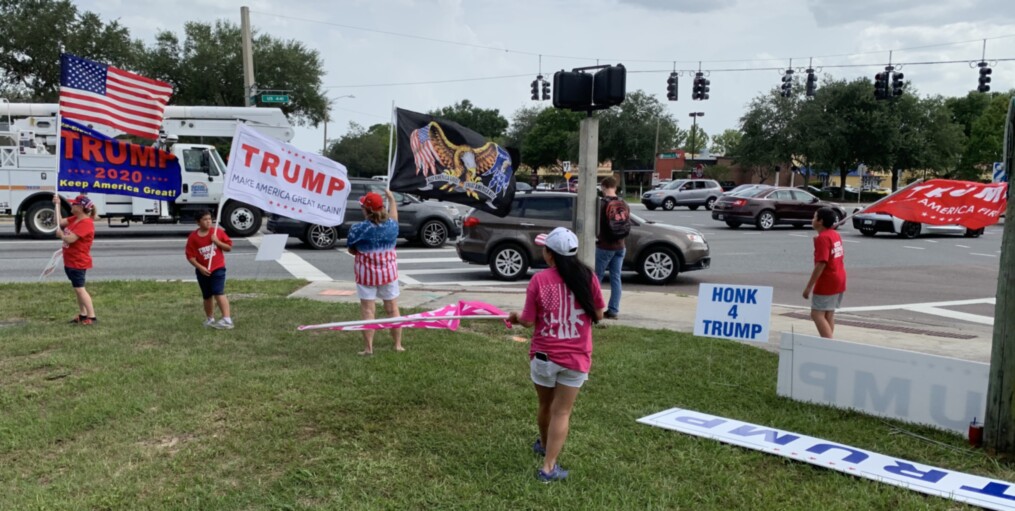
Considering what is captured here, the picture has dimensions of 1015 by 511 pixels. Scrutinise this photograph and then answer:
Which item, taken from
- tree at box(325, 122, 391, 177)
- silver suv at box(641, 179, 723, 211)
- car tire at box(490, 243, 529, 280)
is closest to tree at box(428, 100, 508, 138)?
tree at box(325, 122, 391, 177)

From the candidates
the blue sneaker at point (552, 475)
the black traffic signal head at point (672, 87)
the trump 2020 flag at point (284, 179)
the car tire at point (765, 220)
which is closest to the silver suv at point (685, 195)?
the black traffic signal head at point (672, 87)

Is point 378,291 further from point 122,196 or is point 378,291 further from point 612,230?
point 122,196

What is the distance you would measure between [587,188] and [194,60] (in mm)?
34843

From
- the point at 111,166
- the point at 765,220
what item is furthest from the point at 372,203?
the point at 765,220

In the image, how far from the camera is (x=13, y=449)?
4.75 meters

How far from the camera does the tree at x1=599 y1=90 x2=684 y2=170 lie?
218ft

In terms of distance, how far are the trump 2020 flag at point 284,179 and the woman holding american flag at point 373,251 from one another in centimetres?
65

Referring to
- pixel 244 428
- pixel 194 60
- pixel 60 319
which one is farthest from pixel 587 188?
pixel 194 60

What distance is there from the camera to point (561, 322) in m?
4.20

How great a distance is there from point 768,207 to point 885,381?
2200 centimetres

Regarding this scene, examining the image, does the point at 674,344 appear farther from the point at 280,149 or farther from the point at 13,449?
the point at 13,449

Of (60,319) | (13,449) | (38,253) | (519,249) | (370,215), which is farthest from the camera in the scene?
(38,253)

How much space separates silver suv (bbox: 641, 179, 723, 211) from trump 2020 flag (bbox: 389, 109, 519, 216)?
113ft

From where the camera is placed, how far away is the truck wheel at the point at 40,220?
60.5ft
